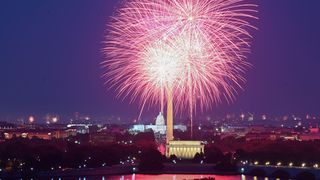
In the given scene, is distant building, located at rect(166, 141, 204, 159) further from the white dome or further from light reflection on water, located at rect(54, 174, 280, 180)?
the white dome

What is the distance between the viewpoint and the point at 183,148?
70500 millimetres

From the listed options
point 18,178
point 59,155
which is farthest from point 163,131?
point 18,178

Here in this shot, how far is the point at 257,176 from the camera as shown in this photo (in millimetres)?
49156

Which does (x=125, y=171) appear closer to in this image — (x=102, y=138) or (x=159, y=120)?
(x=102, y=138)

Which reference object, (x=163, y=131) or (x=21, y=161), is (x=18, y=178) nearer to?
(x=21, y=161)

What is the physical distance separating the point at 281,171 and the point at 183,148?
75.8 feet

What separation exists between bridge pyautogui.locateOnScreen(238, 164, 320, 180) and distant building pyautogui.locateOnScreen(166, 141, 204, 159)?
Result: 16.8m

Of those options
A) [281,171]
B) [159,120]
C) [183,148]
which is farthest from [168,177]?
[159,120]

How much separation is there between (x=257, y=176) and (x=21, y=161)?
18.4m

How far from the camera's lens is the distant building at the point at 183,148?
69.4 m

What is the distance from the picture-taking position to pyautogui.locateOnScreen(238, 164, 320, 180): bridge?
150ft

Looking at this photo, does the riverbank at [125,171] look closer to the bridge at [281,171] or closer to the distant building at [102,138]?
the bridge at [281,171]

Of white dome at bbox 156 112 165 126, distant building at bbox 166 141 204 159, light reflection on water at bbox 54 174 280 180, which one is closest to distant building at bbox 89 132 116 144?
white dome at bbox 156 112 165 126

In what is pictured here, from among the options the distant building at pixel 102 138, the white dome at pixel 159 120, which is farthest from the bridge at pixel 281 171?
the white dome at pixel 159 120
